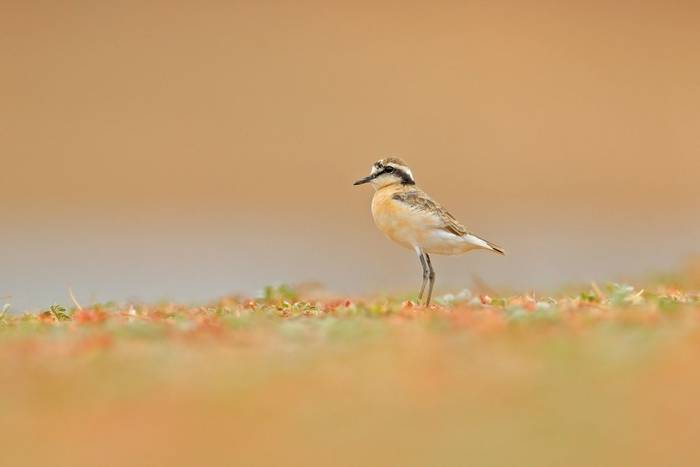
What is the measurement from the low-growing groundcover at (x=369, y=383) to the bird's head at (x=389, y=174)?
3.94 meters

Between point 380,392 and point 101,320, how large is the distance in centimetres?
373

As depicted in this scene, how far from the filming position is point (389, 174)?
40.8 feet

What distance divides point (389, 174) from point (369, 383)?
649cm

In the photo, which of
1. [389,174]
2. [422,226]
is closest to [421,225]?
[422,226]

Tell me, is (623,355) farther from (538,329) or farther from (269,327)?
(269,327)

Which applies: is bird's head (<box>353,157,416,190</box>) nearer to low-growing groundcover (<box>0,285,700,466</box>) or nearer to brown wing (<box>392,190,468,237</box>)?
brown wing (<box>392,190,468,237</box>)

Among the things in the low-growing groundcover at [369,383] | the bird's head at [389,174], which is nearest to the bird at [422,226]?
the bird's head at [389,174]

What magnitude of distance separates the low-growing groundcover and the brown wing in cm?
298

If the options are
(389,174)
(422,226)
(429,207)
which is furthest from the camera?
(389,174)

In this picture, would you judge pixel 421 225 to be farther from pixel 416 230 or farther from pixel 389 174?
pixel 389 174

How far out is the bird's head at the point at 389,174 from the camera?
12414 millimetres

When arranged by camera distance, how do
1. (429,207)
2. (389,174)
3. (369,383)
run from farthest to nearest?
(389,174), (429,207), (369,383)

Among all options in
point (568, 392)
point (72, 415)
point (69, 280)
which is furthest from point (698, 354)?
point (69, 280)

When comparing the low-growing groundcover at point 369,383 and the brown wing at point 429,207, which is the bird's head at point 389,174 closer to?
the brown wing at point 429,207
